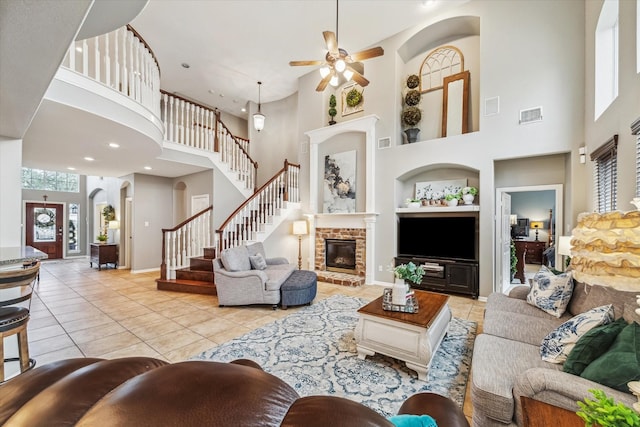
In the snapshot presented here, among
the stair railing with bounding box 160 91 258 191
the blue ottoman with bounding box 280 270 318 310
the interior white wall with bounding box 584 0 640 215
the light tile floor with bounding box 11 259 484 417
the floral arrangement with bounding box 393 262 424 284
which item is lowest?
the light tile floor with bounding box 11 259 484 417

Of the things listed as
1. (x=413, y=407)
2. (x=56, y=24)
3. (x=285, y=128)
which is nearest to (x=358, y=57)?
(x=56, y=24)

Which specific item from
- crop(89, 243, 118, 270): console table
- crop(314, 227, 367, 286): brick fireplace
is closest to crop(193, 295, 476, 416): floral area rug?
crop(314, 227, 367, 286): brick fireplace

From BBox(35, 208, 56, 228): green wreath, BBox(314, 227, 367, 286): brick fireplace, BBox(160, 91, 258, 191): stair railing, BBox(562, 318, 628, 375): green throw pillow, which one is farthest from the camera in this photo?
BBox(35, 208, 56, 228): green wreath

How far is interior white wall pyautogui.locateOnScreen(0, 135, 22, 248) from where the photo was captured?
2.60m

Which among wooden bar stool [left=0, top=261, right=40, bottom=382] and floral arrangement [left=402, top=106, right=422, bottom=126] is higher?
floral arrangement [left=402, top=106, right=422, bottom=126]

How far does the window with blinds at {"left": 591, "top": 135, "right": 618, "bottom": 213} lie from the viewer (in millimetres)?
2760

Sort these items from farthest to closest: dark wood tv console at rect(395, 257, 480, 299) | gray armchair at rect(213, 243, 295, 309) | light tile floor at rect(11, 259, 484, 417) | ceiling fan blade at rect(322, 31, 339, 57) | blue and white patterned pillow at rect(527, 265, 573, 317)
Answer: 1. dark wood tv console at rect(395, 257, 480, 299)
2. gray armchair at rect(213, 243, 295, 309)
3. ceiling fan blade at rect(322, 31, 339, 57)
4. light tile floor at rect(11, 259, 484, 417)
5. blue and white patterned pillow at rect(527, 265, 573, 317)

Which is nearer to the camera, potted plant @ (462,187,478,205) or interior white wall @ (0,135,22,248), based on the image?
interior white wall @ (0,135,22,248)

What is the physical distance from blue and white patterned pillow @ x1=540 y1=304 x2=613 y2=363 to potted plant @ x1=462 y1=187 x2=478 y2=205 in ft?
10.1

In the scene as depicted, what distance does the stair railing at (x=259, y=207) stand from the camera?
203 inches

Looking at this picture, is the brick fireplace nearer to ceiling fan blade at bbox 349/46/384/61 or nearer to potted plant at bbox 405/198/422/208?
potted plant at bbox 405/198/422/208

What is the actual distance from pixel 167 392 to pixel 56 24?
158 centimetres

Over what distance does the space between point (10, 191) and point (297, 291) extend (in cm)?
330

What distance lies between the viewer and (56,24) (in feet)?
Answer: 3.74
